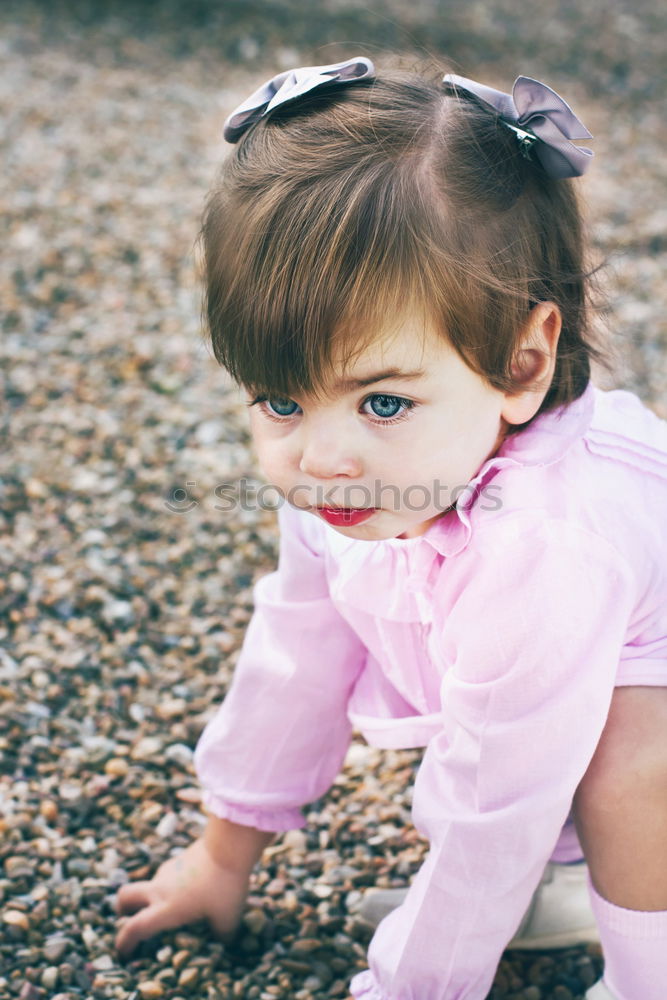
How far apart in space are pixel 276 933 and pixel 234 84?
18.5ft

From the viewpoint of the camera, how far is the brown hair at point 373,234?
4.75 ft

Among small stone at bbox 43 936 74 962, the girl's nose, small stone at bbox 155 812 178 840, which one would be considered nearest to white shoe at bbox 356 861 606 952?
small stone at bbox 155 812 178 840

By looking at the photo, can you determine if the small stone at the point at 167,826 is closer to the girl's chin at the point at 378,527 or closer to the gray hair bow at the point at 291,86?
the girl's chin at the point at 378,527

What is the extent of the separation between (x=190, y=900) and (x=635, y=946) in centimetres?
88

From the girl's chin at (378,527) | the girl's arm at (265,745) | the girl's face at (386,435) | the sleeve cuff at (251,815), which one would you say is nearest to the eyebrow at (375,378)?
the girl's face at (386,435)

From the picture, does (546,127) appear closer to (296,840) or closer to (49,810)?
(296,840)

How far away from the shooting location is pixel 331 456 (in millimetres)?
1513

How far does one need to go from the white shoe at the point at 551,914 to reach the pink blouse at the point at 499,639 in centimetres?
34

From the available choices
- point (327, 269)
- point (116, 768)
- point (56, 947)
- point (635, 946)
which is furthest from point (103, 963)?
point (327, 269)

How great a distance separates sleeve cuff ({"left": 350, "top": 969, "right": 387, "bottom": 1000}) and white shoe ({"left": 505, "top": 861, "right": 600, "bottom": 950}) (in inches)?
15.7

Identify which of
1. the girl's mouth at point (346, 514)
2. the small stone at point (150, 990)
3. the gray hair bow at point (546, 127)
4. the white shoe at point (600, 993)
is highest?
the gray hair bow at point (546, 127)

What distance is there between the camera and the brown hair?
1.45 meters

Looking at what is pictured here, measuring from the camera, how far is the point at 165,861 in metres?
2.30

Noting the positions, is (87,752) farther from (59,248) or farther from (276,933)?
(59,248)
